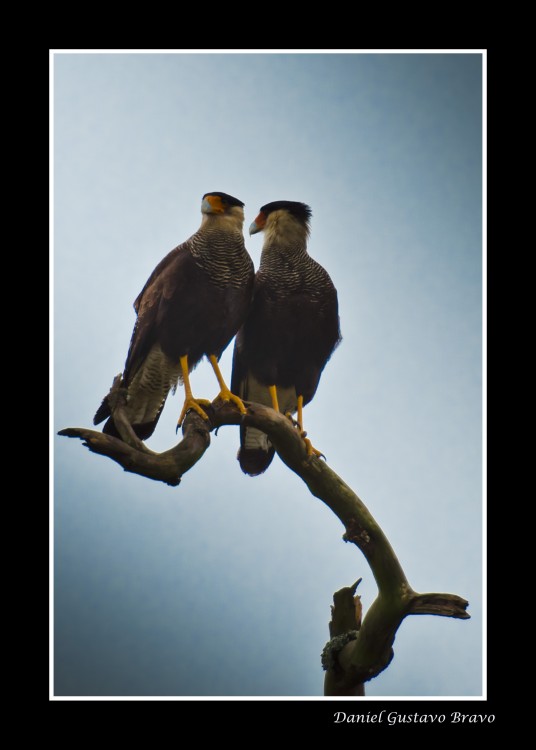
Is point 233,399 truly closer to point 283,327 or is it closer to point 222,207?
point 283,327

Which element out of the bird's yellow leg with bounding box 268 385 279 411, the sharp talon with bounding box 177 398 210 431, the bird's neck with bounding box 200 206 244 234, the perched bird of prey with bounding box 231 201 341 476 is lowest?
the sharp talon with bounding box 177 398 210 431

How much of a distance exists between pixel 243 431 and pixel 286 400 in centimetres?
34

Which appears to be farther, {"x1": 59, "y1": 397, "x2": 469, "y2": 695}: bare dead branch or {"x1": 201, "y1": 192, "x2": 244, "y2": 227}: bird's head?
{"x1": 201, "y1": 192, "x2": 244, "y2": 227}: bird's head

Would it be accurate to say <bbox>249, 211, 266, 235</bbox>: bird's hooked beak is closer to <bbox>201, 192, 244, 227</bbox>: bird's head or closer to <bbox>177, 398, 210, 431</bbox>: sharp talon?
<bbox>201, 192, 244, 227</bbox>: bird's head

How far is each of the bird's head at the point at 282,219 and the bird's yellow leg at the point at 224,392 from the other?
2.94 feet

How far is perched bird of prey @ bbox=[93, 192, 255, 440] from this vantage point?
12.5 feet

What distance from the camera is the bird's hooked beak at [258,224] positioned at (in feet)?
14.4

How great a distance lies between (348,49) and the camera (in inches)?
157

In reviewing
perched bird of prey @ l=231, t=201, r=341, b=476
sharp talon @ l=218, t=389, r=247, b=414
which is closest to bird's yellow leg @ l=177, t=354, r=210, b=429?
sharp talon @ l=218, t=389, r=247, b=414

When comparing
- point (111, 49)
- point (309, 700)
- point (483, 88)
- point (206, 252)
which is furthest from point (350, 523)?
point (111, 49)

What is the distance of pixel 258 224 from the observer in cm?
441

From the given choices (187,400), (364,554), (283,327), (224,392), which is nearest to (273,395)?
(283,327)

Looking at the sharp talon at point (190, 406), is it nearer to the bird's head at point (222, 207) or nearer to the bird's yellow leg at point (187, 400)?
the bird's yellow leg at point (187, 400)

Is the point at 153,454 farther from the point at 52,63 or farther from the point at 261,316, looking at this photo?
the point at 52,63
